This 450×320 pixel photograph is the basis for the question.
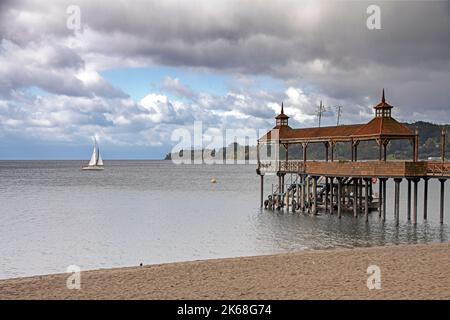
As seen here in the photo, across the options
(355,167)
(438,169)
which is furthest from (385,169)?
(438,169)

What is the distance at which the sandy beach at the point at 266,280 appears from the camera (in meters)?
12.7

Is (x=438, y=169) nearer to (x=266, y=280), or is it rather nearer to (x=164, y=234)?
(x=164, y=234)

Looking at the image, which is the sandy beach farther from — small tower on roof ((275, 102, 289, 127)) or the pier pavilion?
small tower on roof ((275, 102, 289, 127))

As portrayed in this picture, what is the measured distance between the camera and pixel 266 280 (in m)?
14.4

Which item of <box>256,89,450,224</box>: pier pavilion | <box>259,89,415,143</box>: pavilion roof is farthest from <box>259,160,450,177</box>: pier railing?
<box>259,89,415,143</box>: pavilion roof

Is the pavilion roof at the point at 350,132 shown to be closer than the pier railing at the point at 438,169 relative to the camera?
No

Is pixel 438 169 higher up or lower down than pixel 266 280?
higher up

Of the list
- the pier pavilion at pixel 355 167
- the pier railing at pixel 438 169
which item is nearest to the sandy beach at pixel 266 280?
the pier railing at pixel 438 169

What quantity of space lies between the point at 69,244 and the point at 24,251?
298 centimetres

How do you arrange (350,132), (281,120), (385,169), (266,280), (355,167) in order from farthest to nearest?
(281,120) → (350,132) → (355,167) → (385,169) → (266,280)

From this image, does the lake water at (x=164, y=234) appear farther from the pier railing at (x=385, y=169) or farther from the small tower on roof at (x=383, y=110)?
the small tower on roof at (x=383, y=110)

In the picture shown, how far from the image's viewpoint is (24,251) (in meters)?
27.2

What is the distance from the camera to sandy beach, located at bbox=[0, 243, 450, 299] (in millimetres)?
12719
